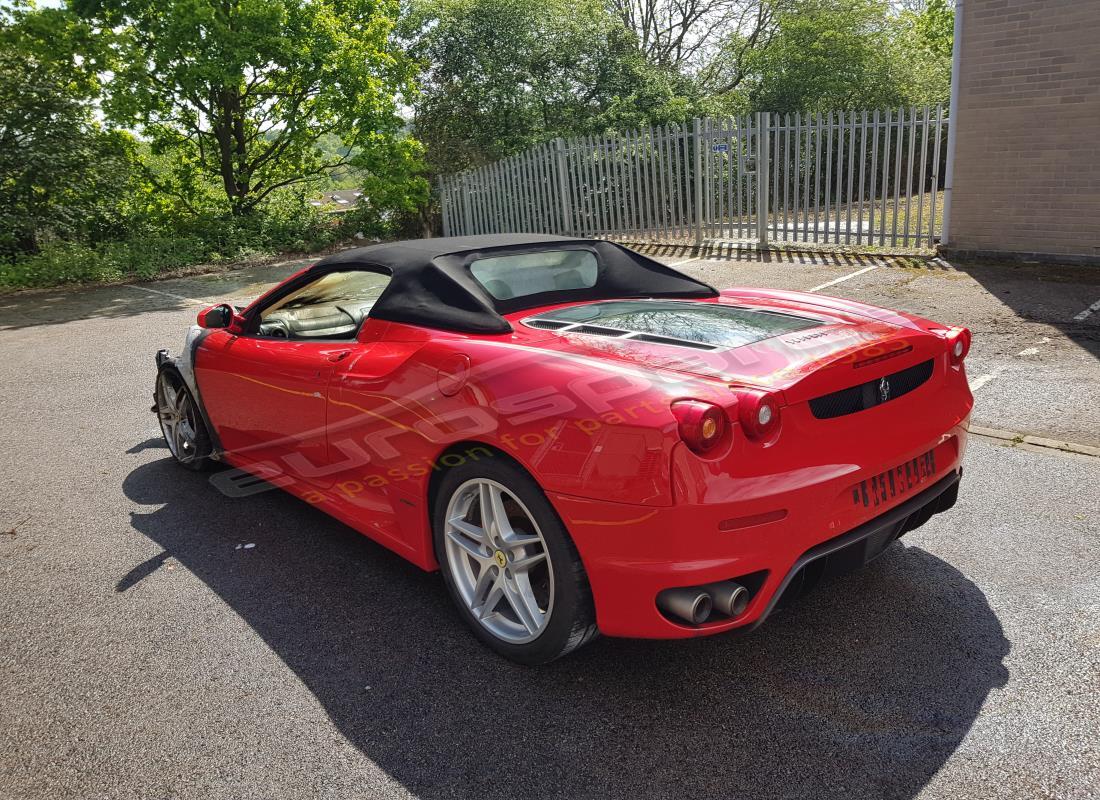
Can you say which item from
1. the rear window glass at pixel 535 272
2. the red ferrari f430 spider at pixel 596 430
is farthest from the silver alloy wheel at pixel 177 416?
the rear window glass at pixel 535 272

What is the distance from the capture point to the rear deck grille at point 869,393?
2.54m

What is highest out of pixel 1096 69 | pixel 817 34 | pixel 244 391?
pixel 817 34

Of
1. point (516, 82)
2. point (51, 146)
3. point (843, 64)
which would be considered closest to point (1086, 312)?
point (516, 82)

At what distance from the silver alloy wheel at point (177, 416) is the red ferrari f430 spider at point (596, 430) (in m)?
1.00

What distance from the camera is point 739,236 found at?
41.9 ft

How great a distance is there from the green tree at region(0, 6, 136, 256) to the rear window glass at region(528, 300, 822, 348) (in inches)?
625

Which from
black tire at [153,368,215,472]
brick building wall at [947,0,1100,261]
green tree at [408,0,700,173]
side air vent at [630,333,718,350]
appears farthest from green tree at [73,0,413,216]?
side air vent at [630,333,718,350]

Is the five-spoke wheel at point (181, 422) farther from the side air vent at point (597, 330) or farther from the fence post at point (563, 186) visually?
the fence post at point (563, 186)

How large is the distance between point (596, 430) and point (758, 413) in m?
0.46

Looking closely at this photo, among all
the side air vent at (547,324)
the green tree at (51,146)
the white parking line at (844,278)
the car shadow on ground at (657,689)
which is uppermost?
the green tree at (51,146)

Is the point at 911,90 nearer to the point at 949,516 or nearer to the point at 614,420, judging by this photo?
the point at 949,516

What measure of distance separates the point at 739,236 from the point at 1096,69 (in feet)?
16.0

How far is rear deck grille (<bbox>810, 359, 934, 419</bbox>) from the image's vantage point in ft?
8.34

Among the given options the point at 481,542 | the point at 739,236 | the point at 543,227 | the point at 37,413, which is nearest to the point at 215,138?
the point at 543,227
